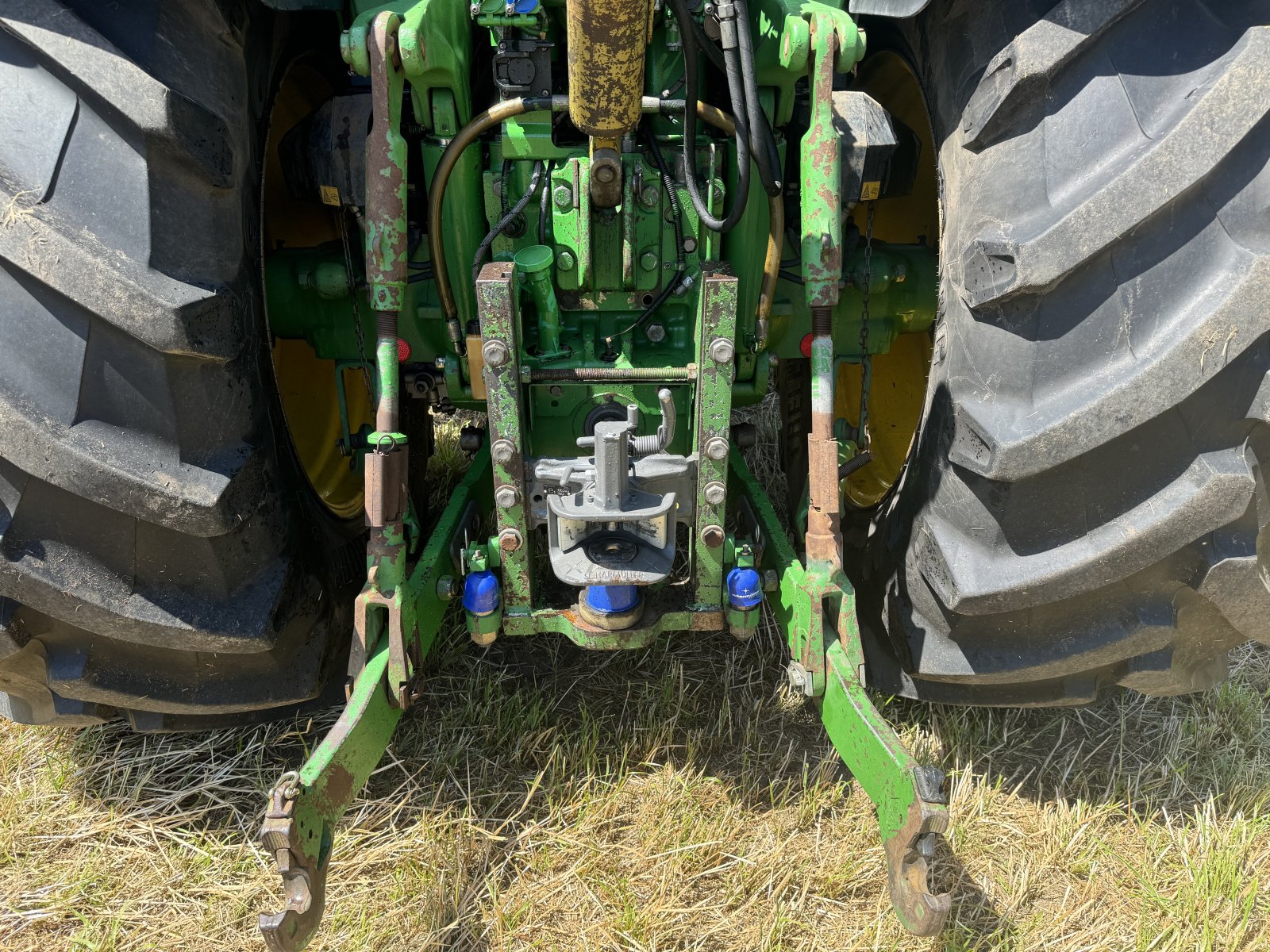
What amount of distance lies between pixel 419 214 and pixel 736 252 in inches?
29.3

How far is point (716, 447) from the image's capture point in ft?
6.30

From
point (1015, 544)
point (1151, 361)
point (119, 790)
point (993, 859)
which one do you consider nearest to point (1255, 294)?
point (1151, 361)

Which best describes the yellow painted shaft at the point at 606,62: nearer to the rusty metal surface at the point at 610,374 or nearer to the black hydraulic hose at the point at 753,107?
the black hydraulic hose at the point at 753,107

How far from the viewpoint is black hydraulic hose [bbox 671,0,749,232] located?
178cm

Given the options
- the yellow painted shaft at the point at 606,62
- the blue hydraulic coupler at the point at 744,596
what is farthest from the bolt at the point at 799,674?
the yellow painted shaft at the point at 606,62

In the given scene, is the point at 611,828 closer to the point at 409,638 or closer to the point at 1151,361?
the point at 409,638

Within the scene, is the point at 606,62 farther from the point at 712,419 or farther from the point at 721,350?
the point at 712,419

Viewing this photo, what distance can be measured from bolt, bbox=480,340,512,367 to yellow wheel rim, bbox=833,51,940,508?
1.11 m

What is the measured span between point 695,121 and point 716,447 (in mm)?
634

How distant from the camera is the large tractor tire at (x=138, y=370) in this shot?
59.3 inches

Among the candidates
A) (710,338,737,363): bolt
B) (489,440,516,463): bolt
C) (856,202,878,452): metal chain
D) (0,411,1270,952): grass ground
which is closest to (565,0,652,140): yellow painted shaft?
(710,338,737,363): bolt

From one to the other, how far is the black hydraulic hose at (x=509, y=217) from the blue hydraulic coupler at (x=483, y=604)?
25.0 inches

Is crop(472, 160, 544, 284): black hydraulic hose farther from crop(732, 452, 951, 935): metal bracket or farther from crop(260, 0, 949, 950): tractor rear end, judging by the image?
crop(732, 452, 951, 935): metal bracket

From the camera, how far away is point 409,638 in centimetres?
194
